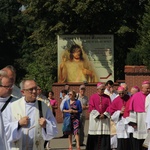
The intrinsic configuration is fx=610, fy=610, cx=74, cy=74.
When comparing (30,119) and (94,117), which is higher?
(30,119)

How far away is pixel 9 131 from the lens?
776 cm

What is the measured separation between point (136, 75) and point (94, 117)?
1195 cm

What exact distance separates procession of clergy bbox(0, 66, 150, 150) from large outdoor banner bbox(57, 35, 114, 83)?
1412 centimetres

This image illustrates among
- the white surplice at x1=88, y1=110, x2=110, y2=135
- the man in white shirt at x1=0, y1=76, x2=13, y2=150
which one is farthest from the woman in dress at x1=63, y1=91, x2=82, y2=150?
the man in white shirt at x1=0, y1=76, x2=13, y2=150

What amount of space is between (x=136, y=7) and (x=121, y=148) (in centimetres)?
2293

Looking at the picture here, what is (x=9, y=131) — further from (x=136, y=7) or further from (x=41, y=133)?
(x=136, y=7)

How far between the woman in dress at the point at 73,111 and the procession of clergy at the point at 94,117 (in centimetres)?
95

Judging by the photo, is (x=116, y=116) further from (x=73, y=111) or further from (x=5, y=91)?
(x=5, y=91)

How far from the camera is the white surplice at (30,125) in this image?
8.05 m

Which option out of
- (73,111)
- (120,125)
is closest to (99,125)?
(120,125)

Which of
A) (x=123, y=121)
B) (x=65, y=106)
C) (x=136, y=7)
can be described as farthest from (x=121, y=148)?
(x=136, y=7)

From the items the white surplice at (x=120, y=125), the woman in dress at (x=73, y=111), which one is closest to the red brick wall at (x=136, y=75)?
the woman in dress at (x=73, y=111)

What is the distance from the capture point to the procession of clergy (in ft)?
26.3

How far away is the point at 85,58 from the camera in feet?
103
